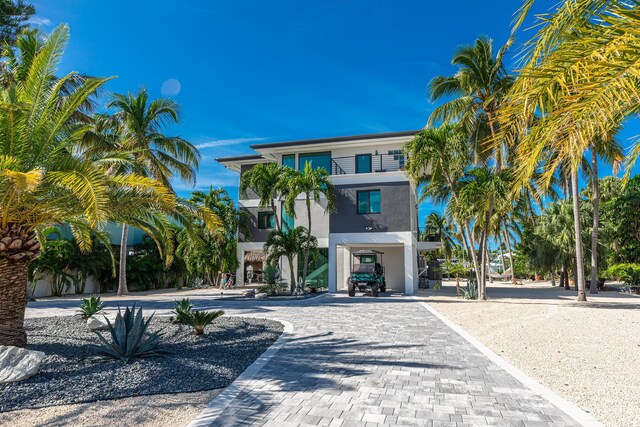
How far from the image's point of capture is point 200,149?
76.4ft

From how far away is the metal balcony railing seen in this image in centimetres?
2398

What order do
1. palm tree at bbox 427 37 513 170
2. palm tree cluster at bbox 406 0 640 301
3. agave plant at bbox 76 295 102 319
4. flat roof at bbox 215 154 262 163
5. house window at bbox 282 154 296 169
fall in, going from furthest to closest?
flat roof at bbox 215 154 262 163 → house window at bbox 282 154 296 169 → palm tree at bbox 427 37 513 170 → agave plant at bbox 76 295 102 319 → palm tree cluster at bbox 406 0 640 301

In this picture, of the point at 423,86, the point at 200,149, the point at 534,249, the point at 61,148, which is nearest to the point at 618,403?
the point at 61,148

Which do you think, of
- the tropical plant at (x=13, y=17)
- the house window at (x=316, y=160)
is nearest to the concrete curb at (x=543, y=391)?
the tropical plant at (x=13, y=17)

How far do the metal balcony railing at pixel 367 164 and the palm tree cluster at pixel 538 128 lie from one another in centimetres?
339

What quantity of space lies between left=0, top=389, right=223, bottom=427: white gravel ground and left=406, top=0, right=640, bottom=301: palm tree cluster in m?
4.51

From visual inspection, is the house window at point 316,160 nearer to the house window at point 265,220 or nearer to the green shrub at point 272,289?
the house window at point 265,220

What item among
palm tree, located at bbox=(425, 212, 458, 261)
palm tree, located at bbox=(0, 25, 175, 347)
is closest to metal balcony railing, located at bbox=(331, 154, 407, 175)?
palm tree, located at bbox=(0, 25, 175, 347)

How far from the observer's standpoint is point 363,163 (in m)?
24.8

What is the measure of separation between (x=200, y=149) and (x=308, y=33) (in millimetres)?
10345

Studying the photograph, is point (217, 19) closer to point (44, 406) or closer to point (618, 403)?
point (44, 406)

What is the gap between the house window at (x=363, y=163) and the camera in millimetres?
24672

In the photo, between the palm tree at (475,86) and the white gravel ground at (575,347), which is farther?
the palm tree at (475,86)

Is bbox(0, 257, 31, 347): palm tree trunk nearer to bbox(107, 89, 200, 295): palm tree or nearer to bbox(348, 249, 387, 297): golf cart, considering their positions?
bbox(348, 249, 387, 297): golf cart
